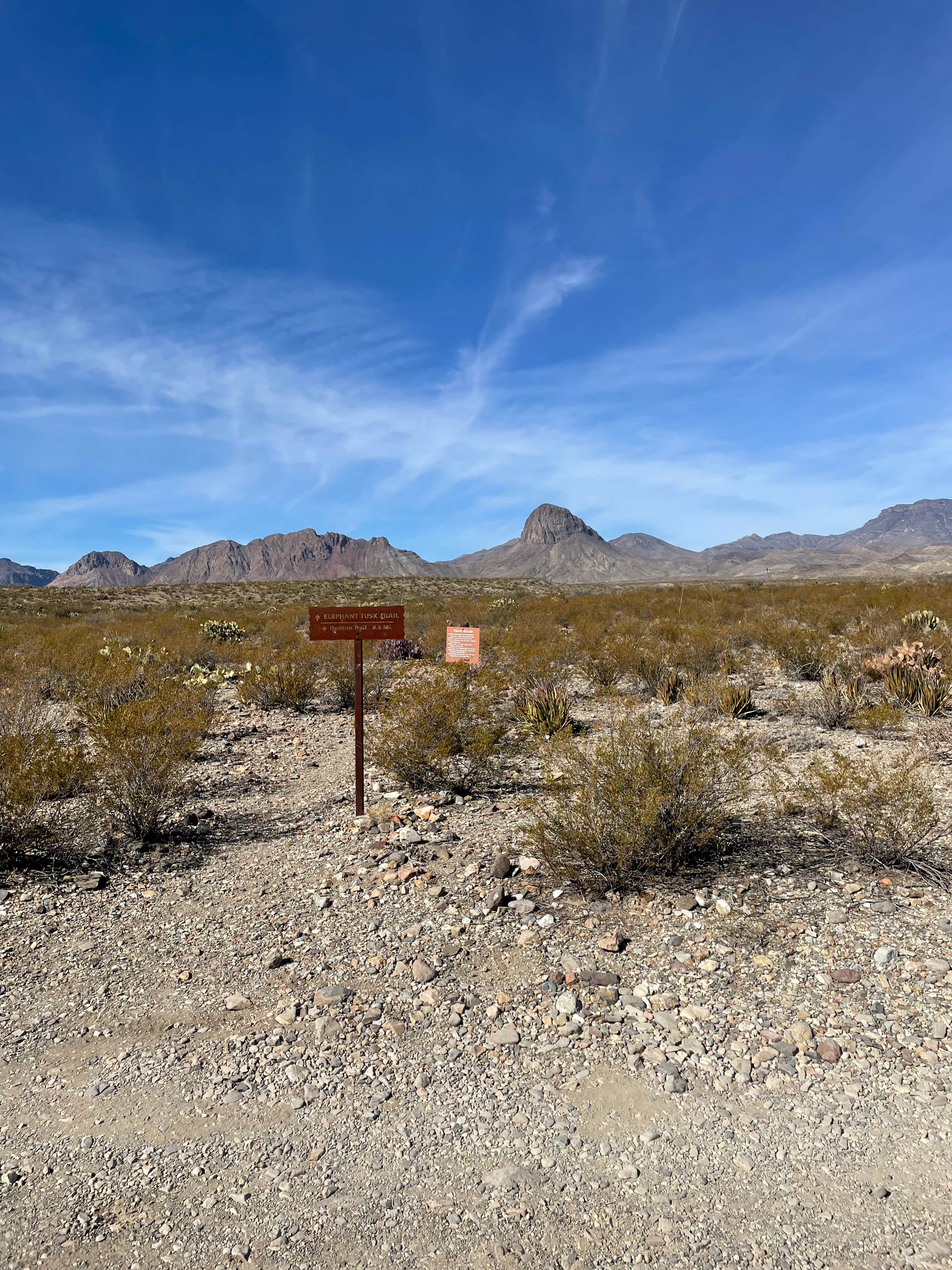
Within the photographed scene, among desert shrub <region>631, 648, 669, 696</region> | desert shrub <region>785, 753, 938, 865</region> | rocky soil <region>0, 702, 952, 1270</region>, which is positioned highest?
desert shrub <region>631, 648, 669, 696</region>

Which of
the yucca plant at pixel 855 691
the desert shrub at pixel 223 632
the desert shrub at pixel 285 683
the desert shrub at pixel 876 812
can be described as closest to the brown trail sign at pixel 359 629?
the desert shrub at pixel 876 812

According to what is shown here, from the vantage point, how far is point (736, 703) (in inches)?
424

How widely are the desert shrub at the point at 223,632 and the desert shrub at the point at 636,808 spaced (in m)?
13.7

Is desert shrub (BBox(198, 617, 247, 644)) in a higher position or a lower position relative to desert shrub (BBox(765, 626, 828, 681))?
higher

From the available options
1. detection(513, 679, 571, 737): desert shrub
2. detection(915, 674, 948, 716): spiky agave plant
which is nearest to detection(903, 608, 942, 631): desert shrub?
detection(915, 674, 948, 716): spiky agave plant

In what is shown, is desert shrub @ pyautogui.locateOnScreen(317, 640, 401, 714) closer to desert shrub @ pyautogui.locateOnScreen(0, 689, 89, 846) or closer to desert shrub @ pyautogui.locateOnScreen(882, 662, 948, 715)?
desert shrub @ pyautogui.locateOnScreen(0, 689, 89, 846)

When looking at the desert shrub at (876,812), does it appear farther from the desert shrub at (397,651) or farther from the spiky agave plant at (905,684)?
the desert shrub at (397,651)

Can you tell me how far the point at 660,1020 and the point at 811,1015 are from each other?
2.72 feet

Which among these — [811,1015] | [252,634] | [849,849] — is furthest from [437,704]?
[252,634]

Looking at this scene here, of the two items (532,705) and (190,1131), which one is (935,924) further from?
(532,705)

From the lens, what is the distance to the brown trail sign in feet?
22.9

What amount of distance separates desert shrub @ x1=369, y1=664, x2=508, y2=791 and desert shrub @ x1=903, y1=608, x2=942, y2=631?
13037 mm

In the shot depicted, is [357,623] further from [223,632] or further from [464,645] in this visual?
[223,632]

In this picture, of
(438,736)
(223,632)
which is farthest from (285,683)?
(223,632)
